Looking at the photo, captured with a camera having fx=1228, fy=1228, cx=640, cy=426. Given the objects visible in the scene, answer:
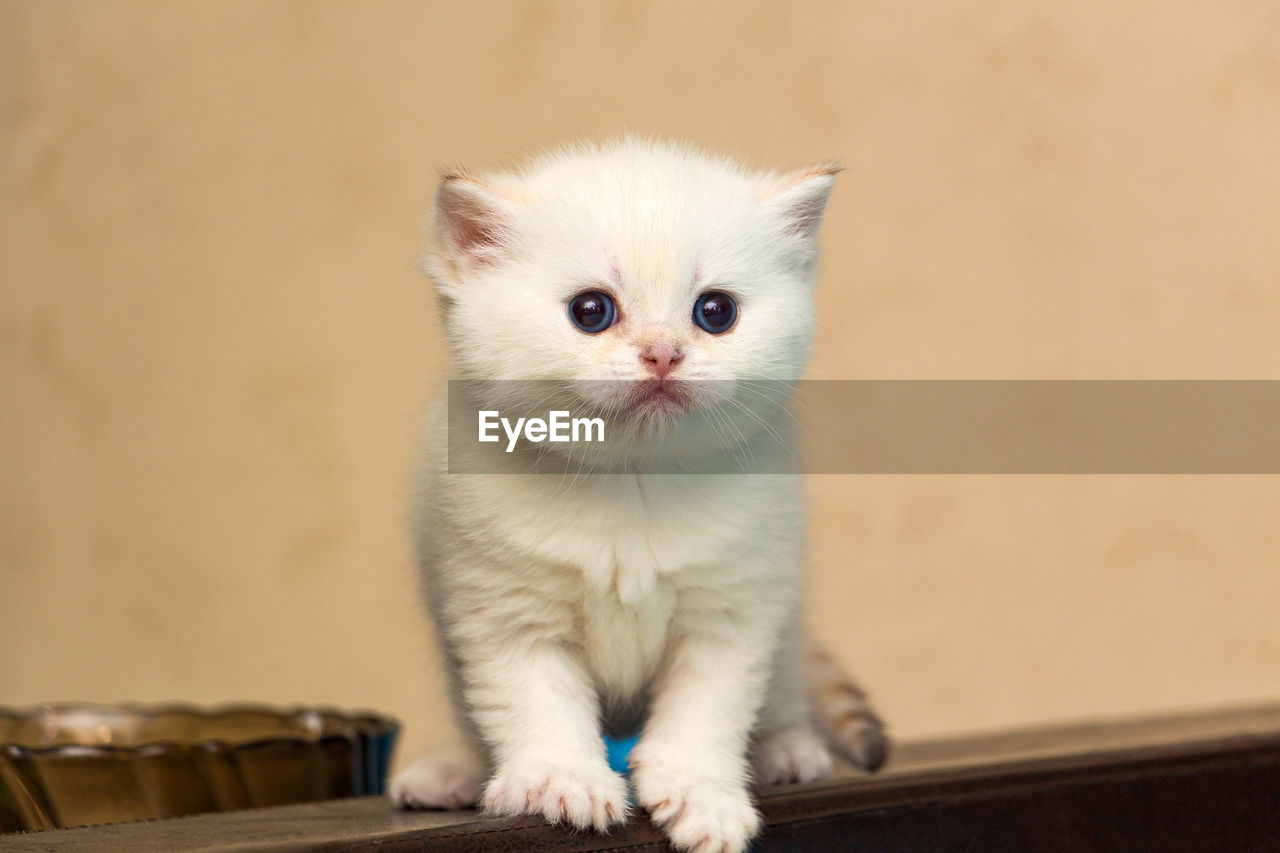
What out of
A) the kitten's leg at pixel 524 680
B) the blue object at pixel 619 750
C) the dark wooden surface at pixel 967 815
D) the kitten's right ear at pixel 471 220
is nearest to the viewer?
the dark wooden surface at pixel 967 815

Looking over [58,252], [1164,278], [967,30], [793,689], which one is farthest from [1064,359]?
[58,252]

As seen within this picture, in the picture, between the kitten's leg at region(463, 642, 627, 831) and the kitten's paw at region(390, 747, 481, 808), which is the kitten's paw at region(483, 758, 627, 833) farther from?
the kitten's paw at region(390, 747, 481, 808)

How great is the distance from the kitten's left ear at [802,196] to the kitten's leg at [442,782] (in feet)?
2.22

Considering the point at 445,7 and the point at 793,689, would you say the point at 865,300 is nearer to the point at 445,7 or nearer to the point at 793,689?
the point at 445,7

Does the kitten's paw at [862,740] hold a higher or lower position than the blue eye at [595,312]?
lower

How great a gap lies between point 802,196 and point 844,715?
70cm

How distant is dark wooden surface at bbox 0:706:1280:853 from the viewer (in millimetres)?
1016

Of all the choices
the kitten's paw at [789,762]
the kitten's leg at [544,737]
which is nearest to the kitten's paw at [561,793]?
the kitten's leg at [544,737]

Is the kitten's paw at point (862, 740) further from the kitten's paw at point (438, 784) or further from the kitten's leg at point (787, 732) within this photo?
the kitten's paw at point (438, 784)

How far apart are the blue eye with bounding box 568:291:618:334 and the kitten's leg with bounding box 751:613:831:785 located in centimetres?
41

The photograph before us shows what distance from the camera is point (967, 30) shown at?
2.69 meters

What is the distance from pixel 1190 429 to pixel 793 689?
1.56 meters

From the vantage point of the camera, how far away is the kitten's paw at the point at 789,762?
137 centimetres

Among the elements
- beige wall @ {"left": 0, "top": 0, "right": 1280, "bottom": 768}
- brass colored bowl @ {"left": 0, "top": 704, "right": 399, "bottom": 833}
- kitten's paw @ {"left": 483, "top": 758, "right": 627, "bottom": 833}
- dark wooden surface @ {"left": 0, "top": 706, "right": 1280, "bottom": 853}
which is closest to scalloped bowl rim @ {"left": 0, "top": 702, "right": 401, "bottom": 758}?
brass colored bowl @ {"left": 0, "top": 704, "right": 399, "bottom": 833}
